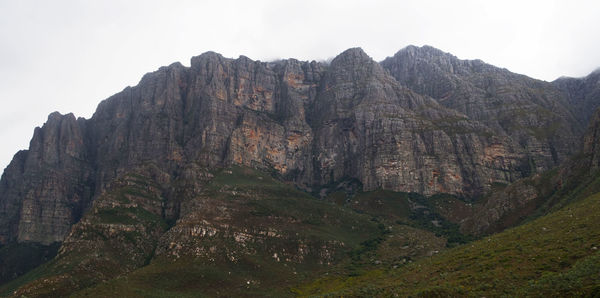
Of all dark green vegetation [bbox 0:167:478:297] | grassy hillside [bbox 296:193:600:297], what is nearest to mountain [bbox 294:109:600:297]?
grassy hillside [bbox 296:193:600:297]

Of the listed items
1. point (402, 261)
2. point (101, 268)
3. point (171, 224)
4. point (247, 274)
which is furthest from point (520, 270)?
point (171, 224)

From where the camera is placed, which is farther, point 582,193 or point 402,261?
point 402,261

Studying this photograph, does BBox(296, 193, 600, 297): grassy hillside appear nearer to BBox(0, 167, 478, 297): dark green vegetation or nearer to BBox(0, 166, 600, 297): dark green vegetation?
BBox(0, 166, 600, 297): dark green vegetation

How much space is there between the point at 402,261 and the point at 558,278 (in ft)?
263

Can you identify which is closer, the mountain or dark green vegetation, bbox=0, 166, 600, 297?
the mountain

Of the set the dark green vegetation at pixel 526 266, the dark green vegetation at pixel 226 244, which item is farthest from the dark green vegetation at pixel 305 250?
the dark green vegetation at pixel 226 244

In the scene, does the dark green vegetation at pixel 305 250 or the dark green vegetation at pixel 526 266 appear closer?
the dark green vegetation at pixel 526 266

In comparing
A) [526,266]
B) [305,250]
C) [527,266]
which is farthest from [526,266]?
[305,250]

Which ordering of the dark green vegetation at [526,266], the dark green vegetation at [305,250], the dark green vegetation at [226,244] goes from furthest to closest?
the dark green vegetation at [226,244] < the dark green vegetation at [305,250] < the dark green vegetation at [526,266]

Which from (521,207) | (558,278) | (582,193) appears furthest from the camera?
(521,207)

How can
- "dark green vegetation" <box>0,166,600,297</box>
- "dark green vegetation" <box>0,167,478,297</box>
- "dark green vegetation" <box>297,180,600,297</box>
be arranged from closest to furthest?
"dark green vegetation" <box>297,180,600,297</box>
"dark green vegetation" <box>0,166,600,297</box>
"dark green vegetation" <box>0,167,478,297</box>

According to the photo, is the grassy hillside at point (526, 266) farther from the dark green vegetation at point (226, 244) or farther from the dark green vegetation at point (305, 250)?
the dark green vegetation at point (226, 244)

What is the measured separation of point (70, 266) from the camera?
132625 mm

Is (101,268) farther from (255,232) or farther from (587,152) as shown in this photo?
(587,152)
